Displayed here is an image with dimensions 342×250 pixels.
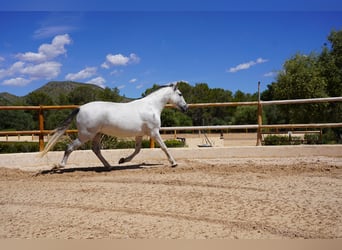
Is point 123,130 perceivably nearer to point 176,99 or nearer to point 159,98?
point 159,98

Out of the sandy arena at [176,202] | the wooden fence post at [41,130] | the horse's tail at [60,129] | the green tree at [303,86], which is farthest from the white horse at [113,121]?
the green tree at [303,86]

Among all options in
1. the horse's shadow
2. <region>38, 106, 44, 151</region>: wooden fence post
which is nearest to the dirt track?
the horse's shadow

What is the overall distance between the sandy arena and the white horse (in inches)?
19.9

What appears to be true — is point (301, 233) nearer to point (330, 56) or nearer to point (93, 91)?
point (330, 56)

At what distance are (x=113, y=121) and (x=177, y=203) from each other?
2.48 meters

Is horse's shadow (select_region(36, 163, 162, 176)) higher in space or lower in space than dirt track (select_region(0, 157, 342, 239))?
higher

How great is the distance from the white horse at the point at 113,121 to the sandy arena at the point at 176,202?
51 centimetres

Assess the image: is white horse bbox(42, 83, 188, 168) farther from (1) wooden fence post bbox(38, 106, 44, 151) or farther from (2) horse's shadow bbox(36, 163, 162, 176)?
(1) wooden fence post bbox(38, 106, 44, 151)

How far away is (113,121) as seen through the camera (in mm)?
5309

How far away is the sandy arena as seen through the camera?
2.45 meters

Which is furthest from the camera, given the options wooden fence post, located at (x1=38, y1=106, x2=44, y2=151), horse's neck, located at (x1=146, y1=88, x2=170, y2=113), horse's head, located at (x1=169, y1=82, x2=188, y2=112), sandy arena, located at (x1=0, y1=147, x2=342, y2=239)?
wooden fence post, located at (x1=38, y1=106, x2=44, y2=151)

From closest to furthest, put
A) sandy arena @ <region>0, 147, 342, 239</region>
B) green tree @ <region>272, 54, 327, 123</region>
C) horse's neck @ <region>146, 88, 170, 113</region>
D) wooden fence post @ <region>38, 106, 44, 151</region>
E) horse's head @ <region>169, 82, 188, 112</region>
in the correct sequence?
sandy arena @ <region>0, 147, 342, 239</region> < horse's neck @ <region>146, 88, 170, 113</region> < horse's head @ <region>169, 82, 188, 112</region> < wooden fence post @ <region>38, 106, 44, 151</region> < green tree @ <region>272, 54, 327, 123</region>

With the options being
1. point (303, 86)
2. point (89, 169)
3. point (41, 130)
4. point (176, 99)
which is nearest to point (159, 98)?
point (176, 99)

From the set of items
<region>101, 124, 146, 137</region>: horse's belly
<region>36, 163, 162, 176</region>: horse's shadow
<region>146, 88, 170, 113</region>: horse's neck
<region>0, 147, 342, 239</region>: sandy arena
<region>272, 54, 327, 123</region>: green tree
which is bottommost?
<region>0, 147, 342, 239</region>: sandy arena
